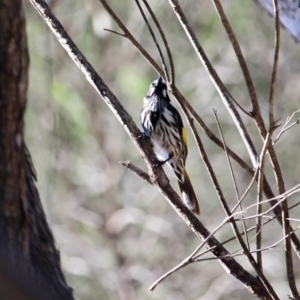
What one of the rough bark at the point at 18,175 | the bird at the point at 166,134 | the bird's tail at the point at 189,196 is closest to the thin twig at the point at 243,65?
the rough bark at the point at 18,175

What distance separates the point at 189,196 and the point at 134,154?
476 centimetres

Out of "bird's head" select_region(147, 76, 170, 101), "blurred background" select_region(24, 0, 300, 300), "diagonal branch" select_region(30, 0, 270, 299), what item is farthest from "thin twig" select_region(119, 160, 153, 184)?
"blurred background" select_region(24, 0, 300, 300)

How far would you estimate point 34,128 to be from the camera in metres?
9.27

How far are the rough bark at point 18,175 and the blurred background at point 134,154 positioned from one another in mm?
4908

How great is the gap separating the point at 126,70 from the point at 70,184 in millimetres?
1786

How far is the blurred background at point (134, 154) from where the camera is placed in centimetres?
822

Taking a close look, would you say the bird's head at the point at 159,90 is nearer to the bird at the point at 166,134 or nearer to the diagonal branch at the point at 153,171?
the bird at the point at 166,134

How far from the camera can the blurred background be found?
8219 mm

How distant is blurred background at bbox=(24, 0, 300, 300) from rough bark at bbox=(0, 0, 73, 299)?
491cm

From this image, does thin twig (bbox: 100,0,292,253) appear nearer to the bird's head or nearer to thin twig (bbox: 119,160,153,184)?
thin twig (bbox: 119,160,153,184)

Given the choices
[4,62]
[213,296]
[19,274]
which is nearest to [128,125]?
[4,62]

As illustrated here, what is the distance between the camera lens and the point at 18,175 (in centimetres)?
293

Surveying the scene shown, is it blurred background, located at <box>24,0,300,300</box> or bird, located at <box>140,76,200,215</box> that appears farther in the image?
blurred background, located at <box>24,0,300,300</box>

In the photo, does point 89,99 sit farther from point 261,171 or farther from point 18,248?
point 261,171
